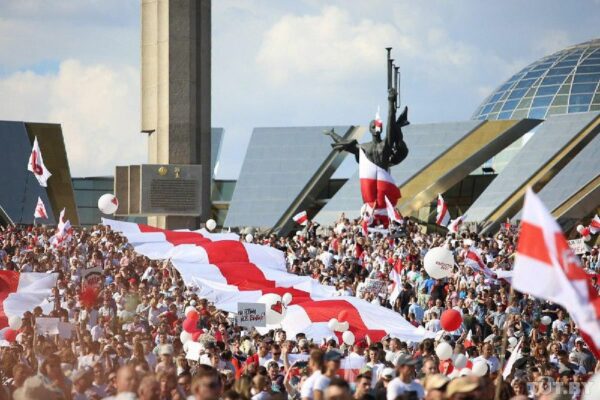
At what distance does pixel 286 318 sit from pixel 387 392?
29.6 feet

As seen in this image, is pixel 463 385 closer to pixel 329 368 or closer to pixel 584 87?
pixel 329 368

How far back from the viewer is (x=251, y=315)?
1884 cm

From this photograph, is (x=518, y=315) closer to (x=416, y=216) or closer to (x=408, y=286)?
(x=408, y=286)

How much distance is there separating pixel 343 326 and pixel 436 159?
1062 inches

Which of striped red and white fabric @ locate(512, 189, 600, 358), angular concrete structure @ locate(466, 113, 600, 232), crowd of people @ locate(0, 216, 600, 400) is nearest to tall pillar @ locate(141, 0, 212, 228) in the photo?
crowd of people @ locate(0, 216, 600, 400)

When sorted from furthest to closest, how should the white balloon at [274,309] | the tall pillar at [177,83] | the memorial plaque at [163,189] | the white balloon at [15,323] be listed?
the tall pillar at [177,83] → the memorial plaque at [163,189] → the white balloon at [274,309] → the white balloon at [15,323]

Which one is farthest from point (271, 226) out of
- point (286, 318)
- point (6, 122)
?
point (286, 318)

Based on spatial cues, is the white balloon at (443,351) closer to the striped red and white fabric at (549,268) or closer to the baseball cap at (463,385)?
the striped red and white fabric at (549,268)

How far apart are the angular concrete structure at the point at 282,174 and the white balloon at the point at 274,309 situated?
25.0m

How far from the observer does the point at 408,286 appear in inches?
985

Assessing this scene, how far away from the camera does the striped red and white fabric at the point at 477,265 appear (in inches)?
971

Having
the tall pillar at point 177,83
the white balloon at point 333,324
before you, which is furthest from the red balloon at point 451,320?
the tall pillar at point 177,83

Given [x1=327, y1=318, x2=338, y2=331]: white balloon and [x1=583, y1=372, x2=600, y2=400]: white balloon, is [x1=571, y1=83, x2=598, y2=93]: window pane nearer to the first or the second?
[x1=327, y1=318, x2=338, y2=331]: white balloon

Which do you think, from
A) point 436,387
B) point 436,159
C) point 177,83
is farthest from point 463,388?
point 436,159
